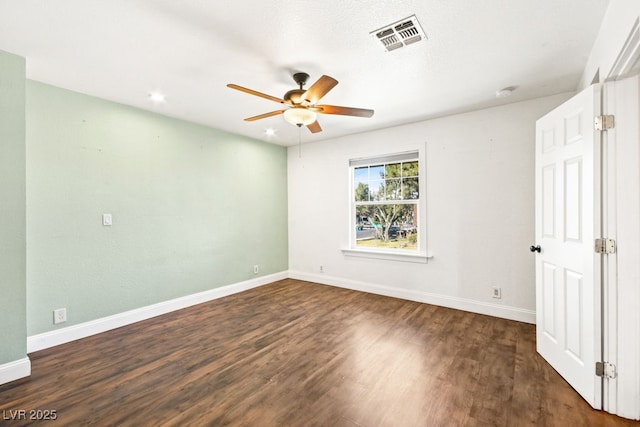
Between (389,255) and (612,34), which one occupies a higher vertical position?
(612,34)

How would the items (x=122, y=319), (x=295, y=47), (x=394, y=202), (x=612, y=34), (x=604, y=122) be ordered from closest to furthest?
(x=612, y=34)
(x=604, y=122)
(x=295, y=47)
(x=122, y=319)
(x=394, y=202)

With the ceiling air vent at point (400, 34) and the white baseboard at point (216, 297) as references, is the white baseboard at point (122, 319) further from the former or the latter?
the ceiling air vent at point (400, 34)

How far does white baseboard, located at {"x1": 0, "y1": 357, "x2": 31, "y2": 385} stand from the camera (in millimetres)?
2137

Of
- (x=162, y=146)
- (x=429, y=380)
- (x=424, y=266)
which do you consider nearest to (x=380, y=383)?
(x=429, y=380)

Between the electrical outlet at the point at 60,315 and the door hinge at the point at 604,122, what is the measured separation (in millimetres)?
4813

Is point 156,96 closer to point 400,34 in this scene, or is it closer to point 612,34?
point 400,34

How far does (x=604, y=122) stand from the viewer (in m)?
→ 1.80

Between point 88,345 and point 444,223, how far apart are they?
14.2 feet

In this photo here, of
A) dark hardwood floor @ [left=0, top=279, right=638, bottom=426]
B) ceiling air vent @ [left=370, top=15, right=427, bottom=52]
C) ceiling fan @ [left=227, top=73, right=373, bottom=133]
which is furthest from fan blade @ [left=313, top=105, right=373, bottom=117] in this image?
dark hardwood floor @ [left=0, top=279, right=638, bottom=426]

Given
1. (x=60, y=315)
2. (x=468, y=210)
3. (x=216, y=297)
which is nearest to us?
(x=60, y=315)

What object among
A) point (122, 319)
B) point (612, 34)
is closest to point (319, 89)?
point (612, 34)

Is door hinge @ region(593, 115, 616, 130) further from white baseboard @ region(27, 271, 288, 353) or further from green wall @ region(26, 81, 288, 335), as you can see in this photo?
white baseboard @ region(27, 271, 288, 353)

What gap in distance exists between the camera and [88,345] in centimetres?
276

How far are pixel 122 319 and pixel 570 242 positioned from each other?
4.45m
